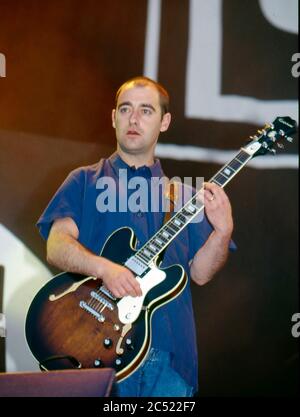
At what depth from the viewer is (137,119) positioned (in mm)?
2369

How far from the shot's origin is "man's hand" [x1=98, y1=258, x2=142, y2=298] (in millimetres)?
2004

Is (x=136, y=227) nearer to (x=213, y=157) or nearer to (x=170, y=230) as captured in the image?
A: (x=170, y=230)

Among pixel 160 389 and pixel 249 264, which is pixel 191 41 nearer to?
pixel 249 264

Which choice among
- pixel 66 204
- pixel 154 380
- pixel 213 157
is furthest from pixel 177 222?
pixel 213 157

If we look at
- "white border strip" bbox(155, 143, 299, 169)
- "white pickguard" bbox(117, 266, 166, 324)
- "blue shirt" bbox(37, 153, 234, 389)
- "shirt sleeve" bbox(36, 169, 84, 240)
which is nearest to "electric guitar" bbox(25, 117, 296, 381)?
"white pickguard" bbox(117, 266, 166, 324)

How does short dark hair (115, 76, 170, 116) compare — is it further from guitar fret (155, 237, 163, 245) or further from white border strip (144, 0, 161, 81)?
guitar fret (155, 237, 163, 245)

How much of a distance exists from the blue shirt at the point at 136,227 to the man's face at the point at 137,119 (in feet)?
0.30

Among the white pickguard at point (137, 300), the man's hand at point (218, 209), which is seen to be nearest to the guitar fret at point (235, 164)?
the man's hand at point (218, 209)

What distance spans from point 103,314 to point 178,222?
446mm

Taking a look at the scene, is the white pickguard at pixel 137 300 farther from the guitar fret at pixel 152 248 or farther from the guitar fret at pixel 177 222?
the guitar fret at pixel 177 222

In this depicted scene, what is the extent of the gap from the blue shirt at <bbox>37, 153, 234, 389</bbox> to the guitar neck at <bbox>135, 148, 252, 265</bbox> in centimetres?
6

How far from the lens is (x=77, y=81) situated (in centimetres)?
281

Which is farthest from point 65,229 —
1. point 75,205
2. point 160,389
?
point 160,389

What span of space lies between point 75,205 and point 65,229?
0.11 metres
